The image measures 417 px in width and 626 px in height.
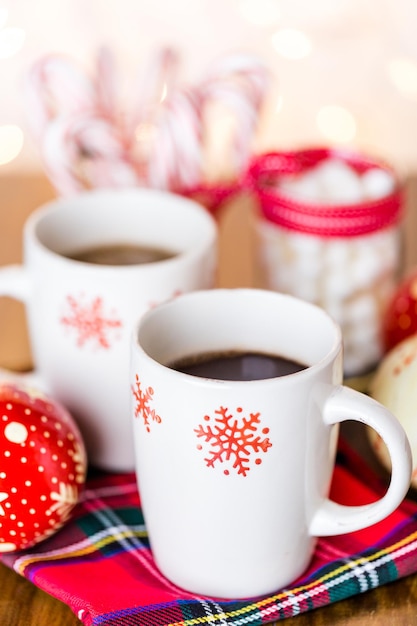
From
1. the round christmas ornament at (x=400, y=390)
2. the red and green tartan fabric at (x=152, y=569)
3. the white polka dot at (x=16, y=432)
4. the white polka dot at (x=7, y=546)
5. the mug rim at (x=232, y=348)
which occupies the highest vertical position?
the mug rim at (x=232, y=348)

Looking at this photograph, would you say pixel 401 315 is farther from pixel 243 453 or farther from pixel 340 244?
pixel 243 453

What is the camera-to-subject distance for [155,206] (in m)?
0.74

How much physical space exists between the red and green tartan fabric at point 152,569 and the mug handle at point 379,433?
47mm

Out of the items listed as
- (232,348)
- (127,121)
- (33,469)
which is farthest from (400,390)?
(127,121)

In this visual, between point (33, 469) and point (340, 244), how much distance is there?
1.07ft

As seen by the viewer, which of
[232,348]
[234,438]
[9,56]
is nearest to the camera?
[234,438]

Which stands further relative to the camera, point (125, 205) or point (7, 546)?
point (125, 205)

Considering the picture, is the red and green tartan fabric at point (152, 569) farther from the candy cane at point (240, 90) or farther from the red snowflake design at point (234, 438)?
the candy cane at point (240, 90)

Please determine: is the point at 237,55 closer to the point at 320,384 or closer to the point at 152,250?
the point at 152,250

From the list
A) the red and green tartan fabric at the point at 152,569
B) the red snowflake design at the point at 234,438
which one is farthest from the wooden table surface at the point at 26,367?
the red snowflake design at the point at 234,438

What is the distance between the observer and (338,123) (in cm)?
135

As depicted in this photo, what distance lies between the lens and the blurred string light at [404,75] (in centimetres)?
133

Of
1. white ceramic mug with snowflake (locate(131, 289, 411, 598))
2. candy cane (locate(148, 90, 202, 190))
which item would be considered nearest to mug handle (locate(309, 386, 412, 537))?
white ceramic mug with snowflake (locate(131, 289, 411, 598))

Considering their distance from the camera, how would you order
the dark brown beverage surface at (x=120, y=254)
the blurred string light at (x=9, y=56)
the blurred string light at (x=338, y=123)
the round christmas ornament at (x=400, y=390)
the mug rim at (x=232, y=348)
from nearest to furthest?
the mug rim at (x=232, y=348) < the round christmas ornament at (x=400, y=390) < the dark brown beverage surface at (x=120, y=254) < the blurred string light at (x=9, y=56) < the blurred string light at (x=338, y=123)
